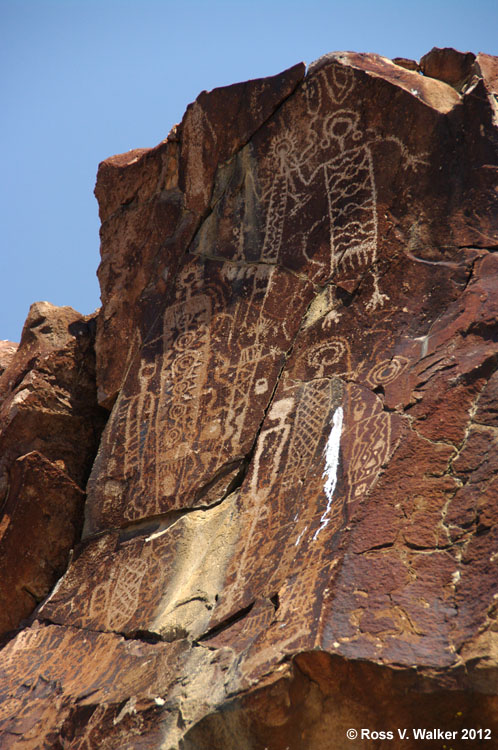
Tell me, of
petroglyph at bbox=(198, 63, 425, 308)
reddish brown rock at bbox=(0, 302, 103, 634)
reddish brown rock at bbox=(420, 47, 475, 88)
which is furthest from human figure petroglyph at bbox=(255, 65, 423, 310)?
reddish brown rock at bbox=(0, 302, 103, 634)

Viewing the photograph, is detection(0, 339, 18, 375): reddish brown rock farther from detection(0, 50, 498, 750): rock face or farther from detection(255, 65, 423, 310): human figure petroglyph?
detection(255, 65, 423, 310): human figure petroglyph

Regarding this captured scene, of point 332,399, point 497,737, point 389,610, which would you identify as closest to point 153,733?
point 389,610

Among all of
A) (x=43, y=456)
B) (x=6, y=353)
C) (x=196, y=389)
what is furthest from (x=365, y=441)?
(x=6, y=353)

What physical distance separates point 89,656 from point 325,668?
162cm

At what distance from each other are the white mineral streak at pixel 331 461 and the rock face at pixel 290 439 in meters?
0.02

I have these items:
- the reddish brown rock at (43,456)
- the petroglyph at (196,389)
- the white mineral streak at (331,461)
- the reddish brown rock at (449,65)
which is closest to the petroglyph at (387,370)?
the white mineral streak at (331,461)

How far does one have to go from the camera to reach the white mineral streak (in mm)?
3729

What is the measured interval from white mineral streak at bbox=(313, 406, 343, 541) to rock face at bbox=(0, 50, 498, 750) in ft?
0.08

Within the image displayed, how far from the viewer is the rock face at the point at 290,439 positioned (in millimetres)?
3158

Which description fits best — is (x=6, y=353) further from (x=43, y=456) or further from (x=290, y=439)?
(x=290, y=439)

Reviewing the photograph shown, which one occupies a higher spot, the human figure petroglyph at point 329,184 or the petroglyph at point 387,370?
the human figure petroglyph at point 329,184

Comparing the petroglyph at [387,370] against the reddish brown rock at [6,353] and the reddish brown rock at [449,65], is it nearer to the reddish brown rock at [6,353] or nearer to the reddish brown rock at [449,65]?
the reddish brown rock at [449,65]

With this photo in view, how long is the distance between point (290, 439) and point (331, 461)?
37 cm

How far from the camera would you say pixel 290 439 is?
14.0 feet
